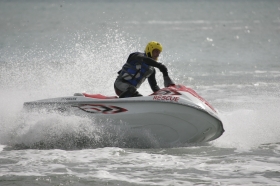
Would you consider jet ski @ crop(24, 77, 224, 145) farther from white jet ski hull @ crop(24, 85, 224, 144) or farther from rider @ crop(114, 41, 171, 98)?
rider @ crop(114, 41, 171, 98)

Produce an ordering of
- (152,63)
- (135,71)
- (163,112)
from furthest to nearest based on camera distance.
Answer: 1. (135,71)
2. (152,63)
3. (163,112)

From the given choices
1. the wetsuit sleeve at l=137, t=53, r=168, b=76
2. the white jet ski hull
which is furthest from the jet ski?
the wetsuit sleeve at l=137, t=53, r=168, b=76

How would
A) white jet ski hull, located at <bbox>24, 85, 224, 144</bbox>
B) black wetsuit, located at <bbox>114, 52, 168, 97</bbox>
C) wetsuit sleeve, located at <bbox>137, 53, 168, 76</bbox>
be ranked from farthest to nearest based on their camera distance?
1. black wetsuit, located at <bbox>114, 52, 168, 97</bbox>
2. wetsuit sleeve, located at <bbox>137, 53, 168, 76</bbox>
3. white jet ski hull, located at <bbox>24, 85, 224, 144</bbox>

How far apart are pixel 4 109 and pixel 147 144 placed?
3191mm

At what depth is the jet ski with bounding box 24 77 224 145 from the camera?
30.6 feet

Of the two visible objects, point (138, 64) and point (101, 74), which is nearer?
point (138, 64)

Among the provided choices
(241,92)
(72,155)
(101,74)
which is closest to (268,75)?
(241,92)

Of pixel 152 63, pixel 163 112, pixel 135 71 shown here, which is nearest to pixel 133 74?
pixel 135 71

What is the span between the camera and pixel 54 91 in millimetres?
14945

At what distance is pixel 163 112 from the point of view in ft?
30.7

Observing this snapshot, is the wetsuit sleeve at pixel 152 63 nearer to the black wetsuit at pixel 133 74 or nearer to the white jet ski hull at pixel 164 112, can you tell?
the black wetsuit at pixel 133 74

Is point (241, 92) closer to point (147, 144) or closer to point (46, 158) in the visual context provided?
point (147, 144)

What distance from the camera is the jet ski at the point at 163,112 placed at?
9.32m

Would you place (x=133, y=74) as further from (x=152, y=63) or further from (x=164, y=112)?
(x=164, y=112)
